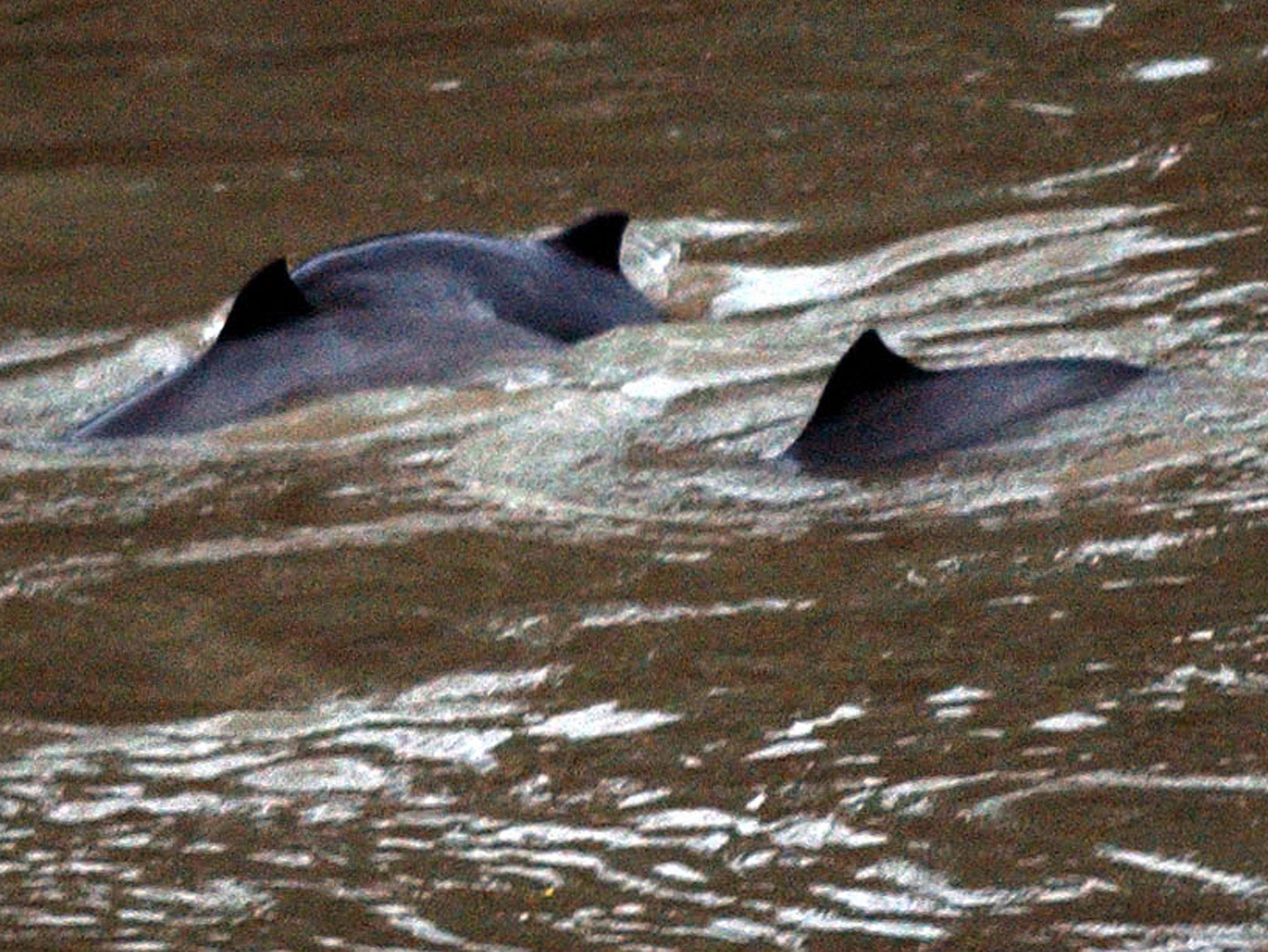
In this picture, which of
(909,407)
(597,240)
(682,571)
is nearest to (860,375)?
(909,407)

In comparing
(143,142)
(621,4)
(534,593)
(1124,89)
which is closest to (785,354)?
(534,593)

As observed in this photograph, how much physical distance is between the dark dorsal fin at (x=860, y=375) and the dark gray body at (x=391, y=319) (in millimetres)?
1102

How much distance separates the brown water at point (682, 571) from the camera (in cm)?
393

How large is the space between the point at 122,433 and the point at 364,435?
0.50 metres

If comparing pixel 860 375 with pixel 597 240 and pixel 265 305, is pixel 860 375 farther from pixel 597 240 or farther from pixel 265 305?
pixel 597 240

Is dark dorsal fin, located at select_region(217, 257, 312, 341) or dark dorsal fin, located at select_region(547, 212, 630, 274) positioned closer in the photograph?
dark dorsal fin, located at select_region(217, 257, 312, 341)

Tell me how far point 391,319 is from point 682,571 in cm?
170

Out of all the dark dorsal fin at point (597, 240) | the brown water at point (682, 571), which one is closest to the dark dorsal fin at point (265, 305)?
the brown water at point (682, 571)

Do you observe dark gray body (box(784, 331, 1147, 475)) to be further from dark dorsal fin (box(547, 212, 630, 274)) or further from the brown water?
dark dorsal fin (box(547, 212, 630, 274))

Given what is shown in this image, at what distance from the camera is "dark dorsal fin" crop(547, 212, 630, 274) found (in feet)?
23.2

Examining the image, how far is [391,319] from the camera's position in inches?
261

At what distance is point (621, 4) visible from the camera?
1077cm

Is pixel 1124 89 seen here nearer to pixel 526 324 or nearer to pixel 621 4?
pixel 621 4

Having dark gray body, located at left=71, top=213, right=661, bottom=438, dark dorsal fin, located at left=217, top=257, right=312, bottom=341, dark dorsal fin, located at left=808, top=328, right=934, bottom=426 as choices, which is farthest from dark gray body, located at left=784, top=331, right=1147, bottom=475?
dark dorsal fin, located at left=217, top=257, right=312, bottom=341
